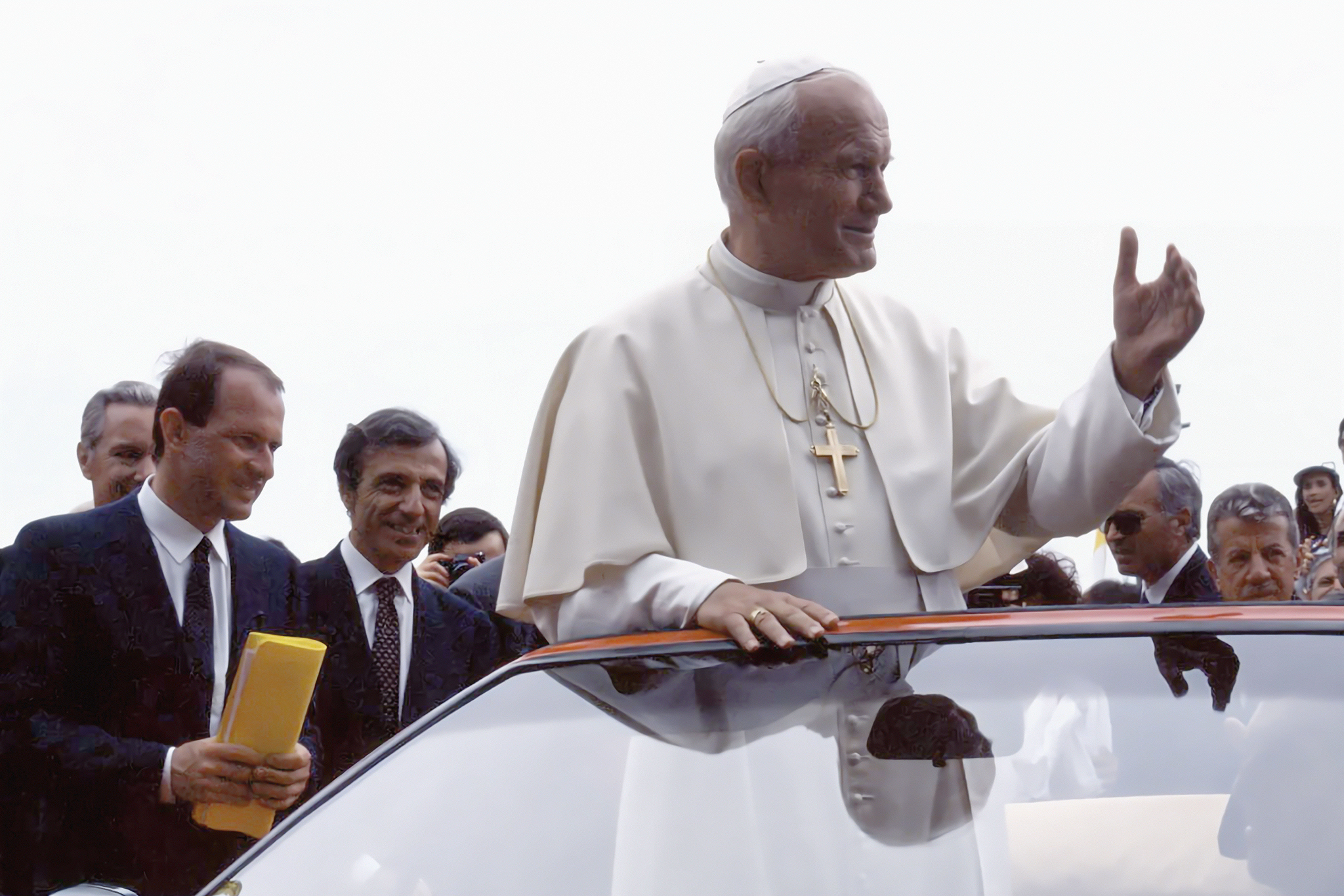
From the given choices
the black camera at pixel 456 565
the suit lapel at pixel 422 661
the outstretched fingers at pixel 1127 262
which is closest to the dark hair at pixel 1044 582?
the black camera at pixel 456 565

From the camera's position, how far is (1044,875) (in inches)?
71.5

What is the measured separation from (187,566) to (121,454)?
1786 mm

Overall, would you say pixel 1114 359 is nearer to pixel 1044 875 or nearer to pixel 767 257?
pixel 767 257

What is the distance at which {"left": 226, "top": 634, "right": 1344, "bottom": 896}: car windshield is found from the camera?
6.06 ft

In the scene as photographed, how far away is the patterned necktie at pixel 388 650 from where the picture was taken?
169 inches

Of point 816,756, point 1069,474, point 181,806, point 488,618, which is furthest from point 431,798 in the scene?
point 488,618

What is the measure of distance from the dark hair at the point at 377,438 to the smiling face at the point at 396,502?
0.05 feet

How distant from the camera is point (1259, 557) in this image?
17.3 ft

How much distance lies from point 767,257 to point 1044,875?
60.3 inches

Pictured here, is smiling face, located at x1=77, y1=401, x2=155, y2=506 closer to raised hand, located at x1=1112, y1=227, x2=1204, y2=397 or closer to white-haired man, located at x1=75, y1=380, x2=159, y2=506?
white-haired man, located at x1=75, y1=380, x2=159, y2=506

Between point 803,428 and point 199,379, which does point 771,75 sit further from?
point 199,379

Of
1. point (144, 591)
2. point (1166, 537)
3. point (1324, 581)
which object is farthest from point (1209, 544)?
point (144, 591)

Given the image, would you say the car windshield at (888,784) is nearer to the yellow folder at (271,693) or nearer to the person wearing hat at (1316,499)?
the yellow folder at (271,693)

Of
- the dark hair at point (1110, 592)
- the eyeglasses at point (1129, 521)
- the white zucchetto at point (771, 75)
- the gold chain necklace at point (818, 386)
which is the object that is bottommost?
the dark hair at point (1110, 592)
